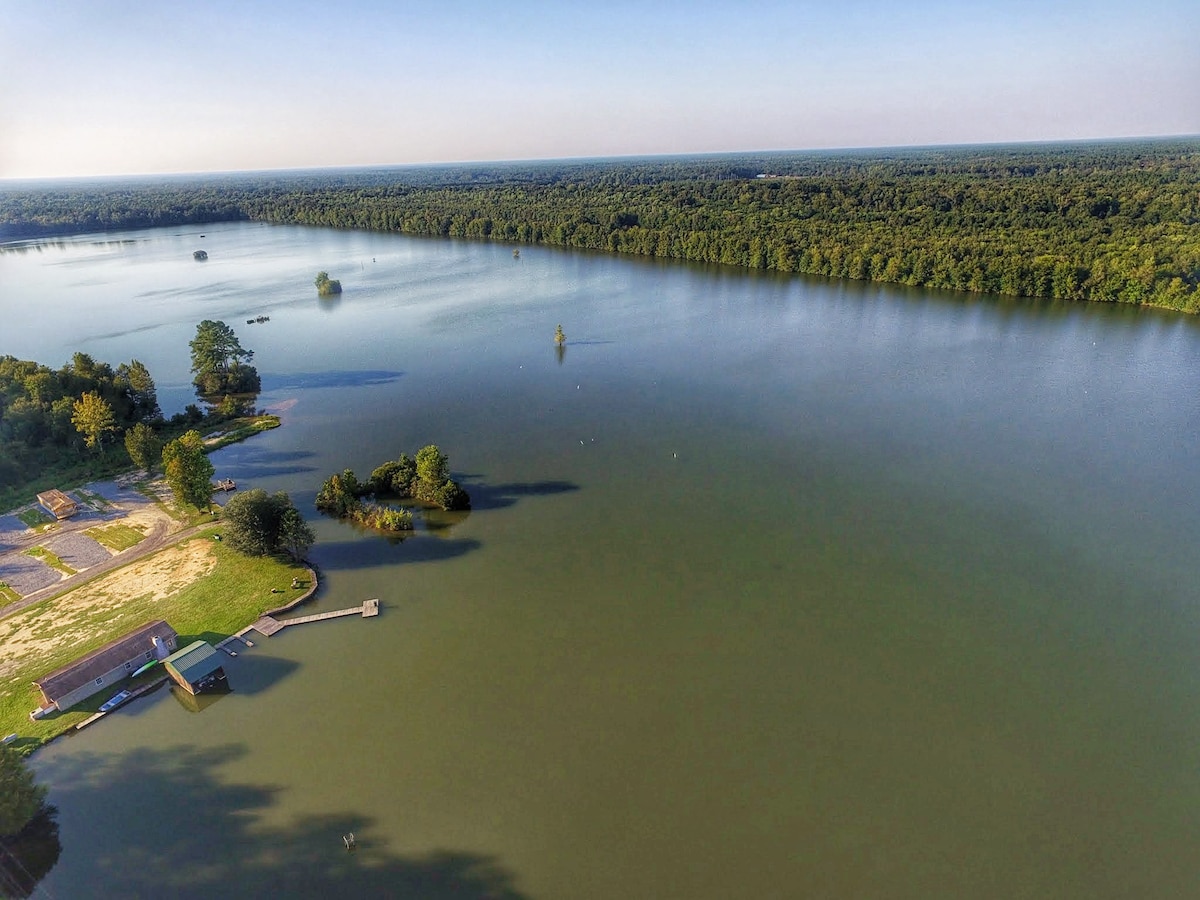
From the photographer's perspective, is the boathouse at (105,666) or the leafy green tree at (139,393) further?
the leafy green tree at (139,393)

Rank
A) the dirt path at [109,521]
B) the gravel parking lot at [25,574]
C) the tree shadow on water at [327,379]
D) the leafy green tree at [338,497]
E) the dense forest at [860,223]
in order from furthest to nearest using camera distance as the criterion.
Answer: the dense forest at [860,223] → the tree shadow on water at [327,379] → the leafy green tree at [338,497] → the gravel parking lot at [25,574] → the dirt path at [109,521]

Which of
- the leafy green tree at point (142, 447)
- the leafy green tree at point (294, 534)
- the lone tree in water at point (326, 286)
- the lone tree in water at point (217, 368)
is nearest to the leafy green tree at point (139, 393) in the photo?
the lone tree in water at point (217, 368)

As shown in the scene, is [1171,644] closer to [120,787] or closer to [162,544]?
[120,787]

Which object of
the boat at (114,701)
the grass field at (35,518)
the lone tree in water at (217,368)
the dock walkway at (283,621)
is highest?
the lone tree in water at (217,368)

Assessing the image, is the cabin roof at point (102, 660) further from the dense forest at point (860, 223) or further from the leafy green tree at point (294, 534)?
the dense forest at point (860, 223)

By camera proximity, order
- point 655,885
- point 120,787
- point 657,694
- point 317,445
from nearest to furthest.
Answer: point 655,885 → point 120,787 → point 657,694 → point 317,445

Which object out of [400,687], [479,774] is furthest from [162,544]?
[479,774]

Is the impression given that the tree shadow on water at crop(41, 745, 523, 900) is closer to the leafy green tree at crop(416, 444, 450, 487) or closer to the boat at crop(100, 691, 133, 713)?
the boat at crop(100, 691, 133, 713)

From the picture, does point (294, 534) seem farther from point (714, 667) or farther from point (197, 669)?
point (714, 667)
